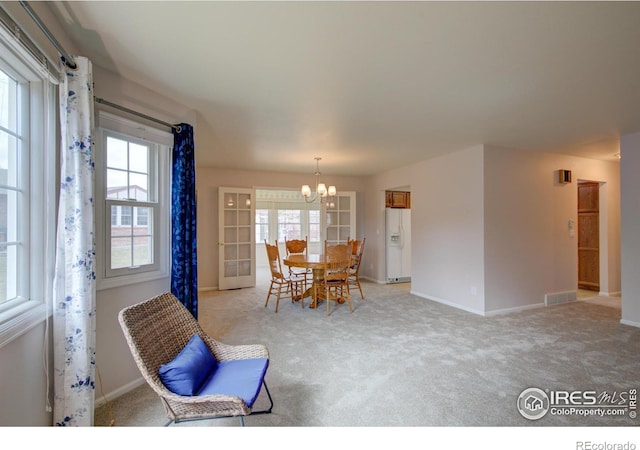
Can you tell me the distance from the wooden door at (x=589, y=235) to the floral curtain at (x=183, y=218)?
6742 millimetres

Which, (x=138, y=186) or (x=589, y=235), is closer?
(x=138, y=186)

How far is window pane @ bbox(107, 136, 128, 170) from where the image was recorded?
2.21 m

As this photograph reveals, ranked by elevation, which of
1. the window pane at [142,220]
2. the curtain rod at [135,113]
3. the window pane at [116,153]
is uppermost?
the curtain rod at [135,113]

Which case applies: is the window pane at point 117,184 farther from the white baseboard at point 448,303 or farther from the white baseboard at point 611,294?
the white baseboard at point 611,294

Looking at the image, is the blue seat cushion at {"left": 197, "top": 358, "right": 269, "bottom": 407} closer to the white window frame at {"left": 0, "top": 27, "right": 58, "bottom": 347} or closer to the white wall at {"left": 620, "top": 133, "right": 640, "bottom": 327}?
the white window frame at {"left": 0, "top": 27, "right": 58, "bottom": 347}

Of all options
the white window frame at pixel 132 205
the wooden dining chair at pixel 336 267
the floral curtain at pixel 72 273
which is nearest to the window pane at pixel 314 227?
the wooden dining chair at pixel 336 267

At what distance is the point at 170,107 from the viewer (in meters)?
2.65

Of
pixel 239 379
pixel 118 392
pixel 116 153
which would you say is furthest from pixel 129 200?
pixel 239 379

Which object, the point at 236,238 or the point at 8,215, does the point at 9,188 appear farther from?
the point at 236,238

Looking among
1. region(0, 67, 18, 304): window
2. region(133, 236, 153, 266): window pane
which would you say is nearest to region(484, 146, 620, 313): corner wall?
region(133, 236, 153, 266): window pane

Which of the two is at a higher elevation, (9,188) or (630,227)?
(9,188)

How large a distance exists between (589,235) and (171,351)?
7.11 metres

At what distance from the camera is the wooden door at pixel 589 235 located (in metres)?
5.36

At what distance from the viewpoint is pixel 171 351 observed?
5.90 ft
